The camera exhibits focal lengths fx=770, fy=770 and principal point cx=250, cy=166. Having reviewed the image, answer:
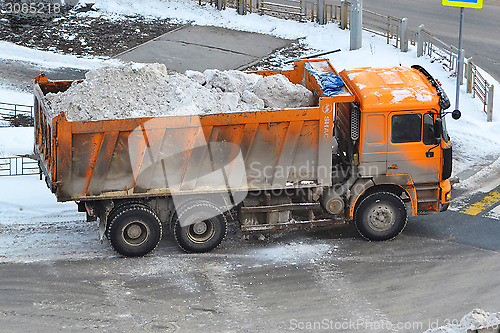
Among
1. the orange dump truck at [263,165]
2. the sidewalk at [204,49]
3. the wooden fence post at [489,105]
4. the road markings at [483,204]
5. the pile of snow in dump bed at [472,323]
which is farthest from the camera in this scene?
the sidewalk at [204,49]

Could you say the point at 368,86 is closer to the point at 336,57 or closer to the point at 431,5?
the point at 336,57

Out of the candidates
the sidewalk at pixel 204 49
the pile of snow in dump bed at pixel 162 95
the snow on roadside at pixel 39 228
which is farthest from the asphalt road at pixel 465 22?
the snow on roadside at pixel 39 228

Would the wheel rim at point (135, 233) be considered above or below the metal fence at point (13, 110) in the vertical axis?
below

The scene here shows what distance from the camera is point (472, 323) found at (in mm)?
10703

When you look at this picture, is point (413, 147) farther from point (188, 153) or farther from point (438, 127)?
point (188, 153)

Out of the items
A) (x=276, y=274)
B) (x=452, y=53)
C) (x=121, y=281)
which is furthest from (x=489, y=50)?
(x=121, y=281)

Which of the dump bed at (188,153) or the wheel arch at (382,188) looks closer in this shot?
the dump bed at (188,153)

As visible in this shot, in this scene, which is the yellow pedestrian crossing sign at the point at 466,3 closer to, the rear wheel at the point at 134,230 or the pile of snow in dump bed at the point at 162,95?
the pile of snow in dump bed at the point at 162,95

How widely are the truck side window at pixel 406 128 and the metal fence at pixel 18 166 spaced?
25.4ft

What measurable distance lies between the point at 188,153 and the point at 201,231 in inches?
58.6

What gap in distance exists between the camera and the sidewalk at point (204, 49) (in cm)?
2353

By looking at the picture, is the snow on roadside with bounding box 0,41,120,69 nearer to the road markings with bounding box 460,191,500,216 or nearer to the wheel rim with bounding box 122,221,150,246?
the wheel rim with bounding box 122,221,150,246

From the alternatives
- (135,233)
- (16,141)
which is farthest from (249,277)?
(16,141)

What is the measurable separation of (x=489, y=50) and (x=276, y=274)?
49.0ft
